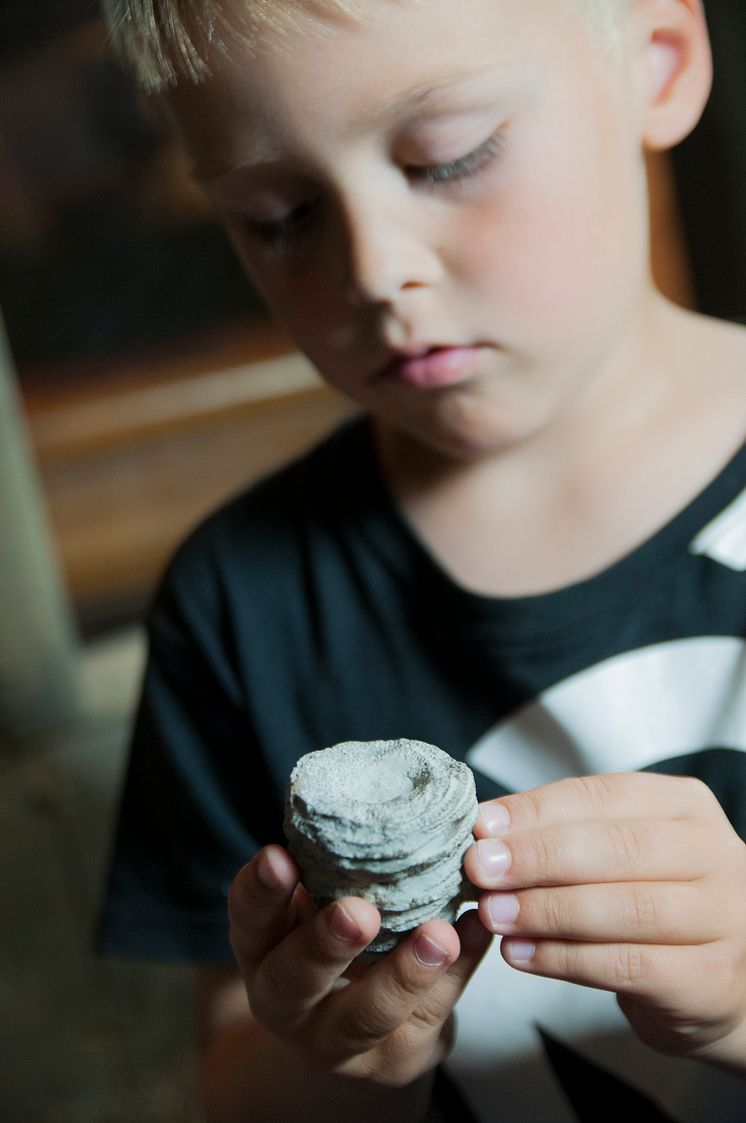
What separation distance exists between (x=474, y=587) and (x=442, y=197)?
231 mm

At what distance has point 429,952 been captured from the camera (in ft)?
1.27

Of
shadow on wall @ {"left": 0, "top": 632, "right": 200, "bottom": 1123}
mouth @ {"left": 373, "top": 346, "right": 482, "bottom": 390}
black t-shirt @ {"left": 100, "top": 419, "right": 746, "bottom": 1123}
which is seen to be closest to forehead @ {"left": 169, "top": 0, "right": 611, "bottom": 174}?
mouth @ {"left": 373, "top": 346, "right": 482, "bottom": 390}

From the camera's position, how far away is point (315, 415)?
1801mm

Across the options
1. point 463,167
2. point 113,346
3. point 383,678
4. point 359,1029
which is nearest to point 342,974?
point 359,1029

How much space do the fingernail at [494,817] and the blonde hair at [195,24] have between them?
32 centimetres

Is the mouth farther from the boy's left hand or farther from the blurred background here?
the blurred background

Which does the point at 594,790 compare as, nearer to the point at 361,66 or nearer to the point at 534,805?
the point at 534,805

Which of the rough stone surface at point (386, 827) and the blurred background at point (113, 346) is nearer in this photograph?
the rough stone surface at point (386, 827)

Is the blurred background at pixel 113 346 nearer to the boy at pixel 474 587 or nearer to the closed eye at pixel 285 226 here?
the boy at pixel 474 587

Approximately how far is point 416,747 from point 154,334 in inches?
60.5

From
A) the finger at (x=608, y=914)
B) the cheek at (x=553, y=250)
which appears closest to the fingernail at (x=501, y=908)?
the finger at (x=608, y=914)

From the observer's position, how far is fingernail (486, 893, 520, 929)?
0.41 metres

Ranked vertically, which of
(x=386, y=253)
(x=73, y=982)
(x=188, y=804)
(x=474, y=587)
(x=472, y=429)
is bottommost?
(x=73, y=982)

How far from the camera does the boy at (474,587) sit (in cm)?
44
